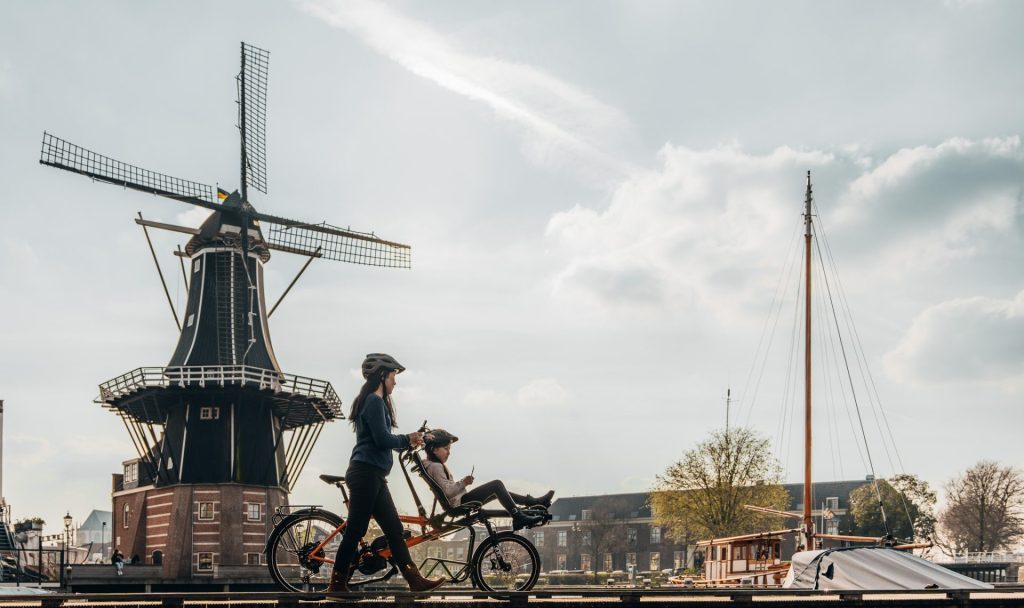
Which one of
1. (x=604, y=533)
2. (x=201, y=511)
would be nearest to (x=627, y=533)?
(x=604, y=533)

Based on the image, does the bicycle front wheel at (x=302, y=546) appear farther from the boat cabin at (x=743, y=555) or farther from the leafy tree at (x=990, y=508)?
Result: the leafy tree at (x=990, y=508)

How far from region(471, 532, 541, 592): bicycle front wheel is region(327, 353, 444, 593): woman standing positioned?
53cm

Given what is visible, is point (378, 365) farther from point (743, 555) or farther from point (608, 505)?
point (608, 505)

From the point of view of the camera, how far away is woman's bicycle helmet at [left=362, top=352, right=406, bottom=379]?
9023 millimetres

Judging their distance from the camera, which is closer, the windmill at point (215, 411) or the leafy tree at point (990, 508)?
the windmill at point (215, 411)

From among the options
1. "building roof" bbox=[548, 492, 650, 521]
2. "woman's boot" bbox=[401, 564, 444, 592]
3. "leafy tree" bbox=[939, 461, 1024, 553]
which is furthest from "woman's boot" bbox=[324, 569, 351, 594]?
"building roof" bbox=[548, 492, 650, 521]

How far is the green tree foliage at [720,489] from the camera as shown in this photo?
2493 inches

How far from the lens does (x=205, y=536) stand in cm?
4822

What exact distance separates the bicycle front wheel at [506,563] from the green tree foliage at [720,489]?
55.7 m

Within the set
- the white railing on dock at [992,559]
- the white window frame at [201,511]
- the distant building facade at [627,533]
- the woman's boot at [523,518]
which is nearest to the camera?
the woman's boot at [523,518]

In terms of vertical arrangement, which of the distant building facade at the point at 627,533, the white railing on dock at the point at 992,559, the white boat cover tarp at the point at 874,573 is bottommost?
the distant building facade at the point at 627,533

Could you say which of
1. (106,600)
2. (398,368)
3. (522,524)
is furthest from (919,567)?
(106,600)

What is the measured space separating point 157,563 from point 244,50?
27353mm

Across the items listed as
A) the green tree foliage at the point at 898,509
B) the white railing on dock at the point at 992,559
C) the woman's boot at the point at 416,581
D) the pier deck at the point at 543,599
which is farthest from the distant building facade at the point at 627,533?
the woman's boot at the point at 416,581
